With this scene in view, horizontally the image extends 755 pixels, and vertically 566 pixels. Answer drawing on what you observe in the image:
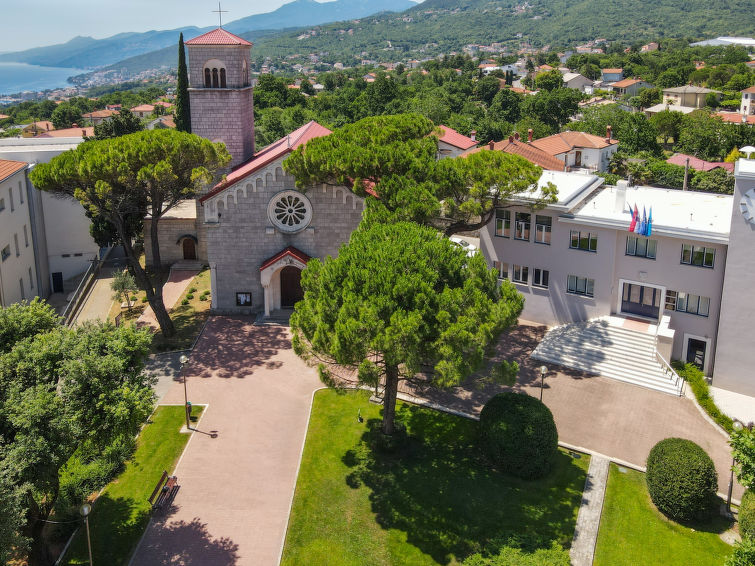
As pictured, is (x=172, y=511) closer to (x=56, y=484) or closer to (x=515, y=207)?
(x=56, y=484)

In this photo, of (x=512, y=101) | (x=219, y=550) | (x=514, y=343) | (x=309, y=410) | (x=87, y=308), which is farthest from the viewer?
(x=512, y=101)

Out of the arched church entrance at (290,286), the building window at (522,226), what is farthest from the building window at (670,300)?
the arched church entrance at (290,286)

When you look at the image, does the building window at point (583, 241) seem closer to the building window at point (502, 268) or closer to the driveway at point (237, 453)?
the building window at point (502, 268)

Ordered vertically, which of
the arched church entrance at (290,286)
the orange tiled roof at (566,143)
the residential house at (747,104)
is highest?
the residential house at (747,104)

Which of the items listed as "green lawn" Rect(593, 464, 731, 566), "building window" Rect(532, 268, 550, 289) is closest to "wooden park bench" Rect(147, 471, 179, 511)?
"green lawn" Rect(593, 464, 731, 566)

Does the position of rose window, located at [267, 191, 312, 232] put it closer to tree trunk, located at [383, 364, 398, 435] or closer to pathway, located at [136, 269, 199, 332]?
pathway, located at [136, 269, 199, 332]

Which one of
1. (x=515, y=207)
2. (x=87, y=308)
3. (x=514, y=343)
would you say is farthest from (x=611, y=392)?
(x=87, y=308)
